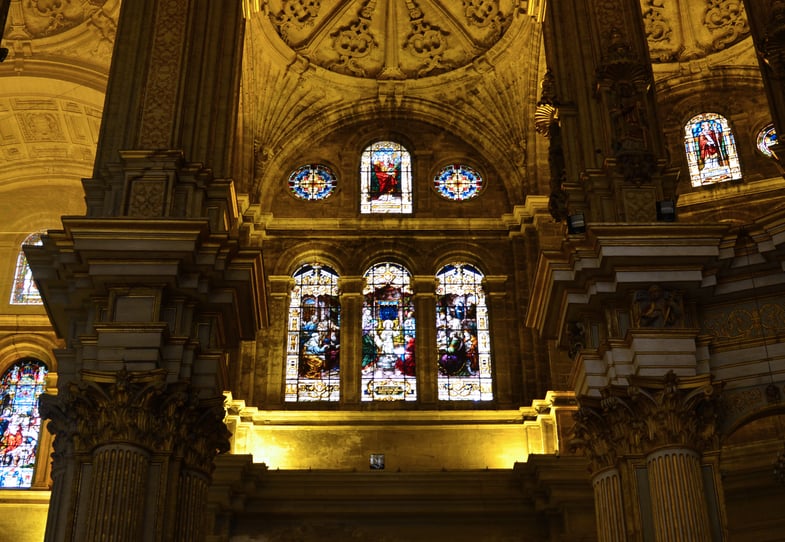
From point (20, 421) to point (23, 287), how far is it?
325 cm

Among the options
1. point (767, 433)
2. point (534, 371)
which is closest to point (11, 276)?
point (534, 371)

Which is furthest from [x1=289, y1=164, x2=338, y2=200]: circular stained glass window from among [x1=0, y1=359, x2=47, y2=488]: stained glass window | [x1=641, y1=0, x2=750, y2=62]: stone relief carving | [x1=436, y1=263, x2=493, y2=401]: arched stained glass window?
[x1=641, y1=0, x2=750, y2=62]: stone relief carving

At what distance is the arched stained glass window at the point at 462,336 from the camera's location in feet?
73.3

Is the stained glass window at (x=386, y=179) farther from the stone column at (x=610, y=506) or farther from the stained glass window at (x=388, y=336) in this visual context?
the stone column at (x=610, y=506)

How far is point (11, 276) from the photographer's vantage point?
1001 inches

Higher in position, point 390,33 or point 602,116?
point 390,33

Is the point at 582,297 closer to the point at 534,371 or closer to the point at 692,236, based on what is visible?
the point at 692,236

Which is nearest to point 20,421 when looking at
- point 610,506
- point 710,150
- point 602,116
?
point 602,116

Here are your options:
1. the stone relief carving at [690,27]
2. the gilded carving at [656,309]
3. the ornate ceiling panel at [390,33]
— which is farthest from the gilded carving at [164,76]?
the stone relief carving at [690,27]

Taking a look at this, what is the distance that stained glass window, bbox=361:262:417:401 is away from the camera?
2228 cm

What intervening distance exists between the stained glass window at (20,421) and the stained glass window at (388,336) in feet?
23.0

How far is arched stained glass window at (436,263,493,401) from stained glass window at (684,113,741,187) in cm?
502

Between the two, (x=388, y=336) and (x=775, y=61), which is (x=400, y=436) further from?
(x=775, y=61)

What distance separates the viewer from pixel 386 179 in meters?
24.7
